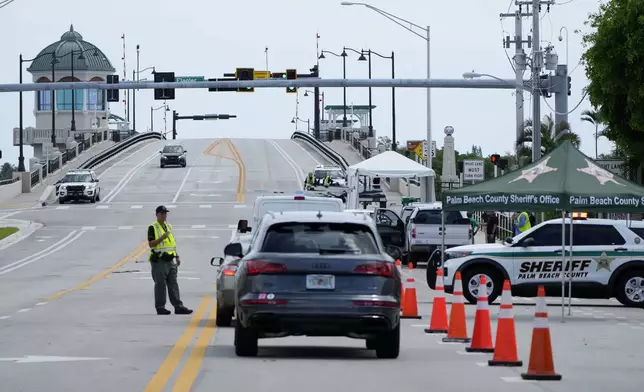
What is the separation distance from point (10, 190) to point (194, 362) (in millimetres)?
64470

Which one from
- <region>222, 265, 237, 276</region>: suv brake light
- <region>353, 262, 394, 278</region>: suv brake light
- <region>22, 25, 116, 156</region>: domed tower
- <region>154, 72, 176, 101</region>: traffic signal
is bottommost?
<region>222, 265, 237, 276</region>: suv brake light

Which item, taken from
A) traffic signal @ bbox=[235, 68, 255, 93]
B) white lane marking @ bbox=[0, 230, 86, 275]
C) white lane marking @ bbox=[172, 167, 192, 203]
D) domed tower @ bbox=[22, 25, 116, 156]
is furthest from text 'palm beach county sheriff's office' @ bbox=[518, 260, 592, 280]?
domed tower @ bbox=[22, 25, 116, 156]

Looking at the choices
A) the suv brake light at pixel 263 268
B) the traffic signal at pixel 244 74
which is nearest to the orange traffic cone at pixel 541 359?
the suv brake light at pixel 263 268

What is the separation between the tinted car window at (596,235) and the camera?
83.4 ft

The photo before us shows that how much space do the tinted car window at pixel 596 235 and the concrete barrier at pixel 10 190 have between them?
2096 inches

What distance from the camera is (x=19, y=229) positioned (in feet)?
182

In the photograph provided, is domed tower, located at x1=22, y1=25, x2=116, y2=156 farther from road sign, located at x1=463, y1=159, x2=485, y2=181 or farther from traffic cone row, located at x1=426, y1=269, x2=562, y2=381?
traffic cone row, located at x1=426, y1=269, x2=562, y2=381

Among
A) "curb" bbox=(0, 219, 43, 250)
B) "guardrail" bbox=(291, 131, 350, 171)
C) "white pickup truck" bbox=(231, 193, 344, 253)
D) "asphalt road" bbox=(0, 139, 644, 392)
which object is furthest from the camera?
"guardrail" bbox=(291, 131, 350, 171)

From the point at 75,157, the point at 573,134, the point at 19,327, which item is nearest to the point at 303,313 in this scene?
the point at 19,327

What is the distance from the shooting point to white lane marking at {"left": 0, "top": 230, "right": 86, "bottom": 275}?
3938 centimetres

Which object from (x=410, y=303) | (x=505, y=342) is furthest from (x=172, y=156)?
(x=505, y=342)

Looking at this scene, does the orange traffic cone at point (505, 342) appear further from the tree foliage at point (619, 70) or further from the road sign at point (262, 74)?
the road sign at point (262, 74)

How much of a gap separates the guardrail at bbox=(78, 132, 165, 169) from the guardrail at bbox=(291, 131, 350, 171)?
1325 cm

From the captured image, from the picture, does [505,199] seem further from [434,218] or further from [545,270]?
[434,218]
